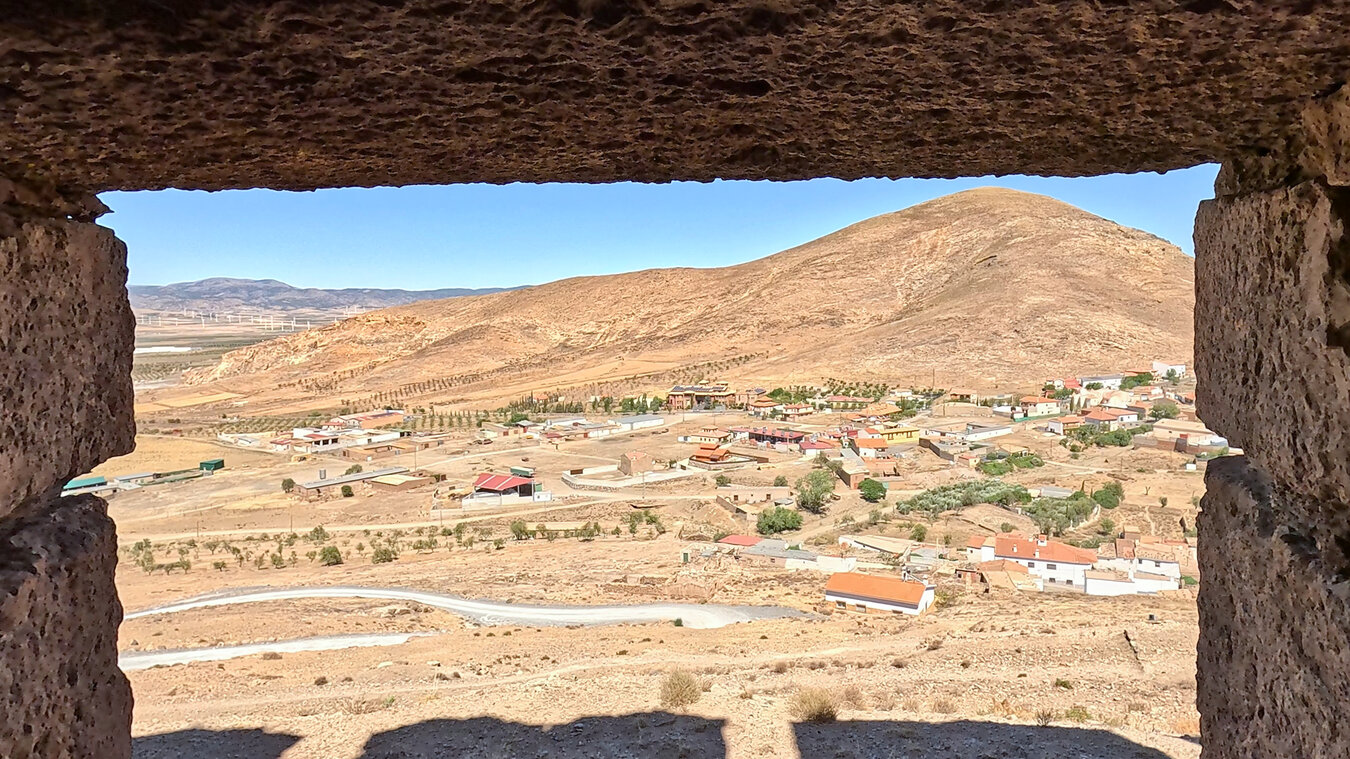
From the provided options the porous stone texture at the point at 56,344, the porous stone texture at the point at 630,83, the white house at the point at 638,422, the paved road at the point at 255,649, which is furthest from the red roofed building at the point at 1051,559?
the white house at the point at 638,422

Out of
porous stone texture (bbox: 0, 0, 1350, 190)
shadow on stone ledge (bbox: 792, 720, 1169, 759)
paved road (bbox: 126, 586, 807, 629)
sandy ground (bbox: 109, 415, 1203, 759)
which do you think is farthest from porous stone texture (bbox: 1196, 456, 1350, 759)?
paved road (bbox: 126, 586, 807, 629)

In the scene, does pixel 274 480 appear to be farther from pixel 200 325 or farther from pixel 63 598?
pixel 200 325

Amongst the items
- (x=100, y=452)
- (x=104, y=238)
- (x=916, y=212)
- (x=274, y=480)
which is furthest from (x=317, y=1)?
(x=916, y=212)

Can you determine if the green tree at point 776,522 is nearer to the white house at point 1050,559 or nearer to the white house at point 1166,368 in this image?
the white house at point 1050,559

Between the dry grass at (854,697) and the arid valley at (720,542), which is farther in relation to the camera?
the dry grass at (854,697)

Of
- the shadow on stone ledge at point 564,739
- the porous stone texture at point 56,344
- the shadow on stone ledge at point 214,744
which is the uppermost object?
the porous stone texture at point 56,344

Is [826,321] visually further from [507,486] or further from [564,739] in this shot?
[564,739]
